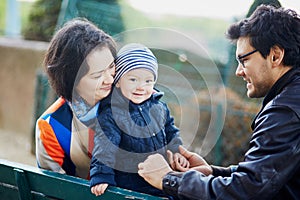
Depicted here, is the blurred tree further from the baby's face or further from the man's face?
the man's face

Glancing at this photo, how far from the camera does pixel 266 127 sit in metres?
1.77

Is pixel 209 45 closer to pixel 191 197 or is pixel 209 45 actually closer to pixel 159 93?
pixel 159 93

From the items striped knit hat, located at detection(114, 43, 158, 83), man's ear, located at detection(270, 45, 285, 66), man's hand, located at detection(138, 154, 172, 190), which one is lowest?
man's hand, located at detection(138, 154, 172, 190)

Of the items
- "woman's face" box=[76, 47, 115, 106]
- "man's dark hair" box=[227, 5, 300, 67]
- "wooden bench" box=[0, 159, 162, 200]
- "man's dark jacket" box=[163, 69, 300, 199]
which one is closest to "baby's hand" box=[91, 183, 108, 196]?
"wooden bench" box=[0, 159, 162, 200]

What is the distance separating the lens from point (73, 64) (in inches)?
90.4

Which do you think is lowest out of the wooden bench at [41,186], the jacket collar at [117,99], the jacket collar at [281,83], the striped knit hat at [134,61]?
the wooden bench at [41,186]

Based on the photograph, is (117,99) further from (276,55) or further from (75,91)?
(276,55)

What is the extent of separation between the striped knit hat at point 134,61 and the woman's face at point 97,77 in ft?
0.11

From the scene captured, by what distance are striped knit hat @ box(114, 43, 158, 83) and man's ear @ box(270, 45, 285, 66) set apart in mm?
484

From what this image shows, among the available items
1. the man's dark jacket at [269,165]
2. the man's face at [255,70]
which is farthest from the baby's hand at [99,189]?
the man's face at [255,70]

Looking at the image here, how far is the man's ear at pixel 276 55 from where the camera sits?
6.25 feet

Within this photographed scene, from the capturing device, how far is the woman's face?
88.5 inches

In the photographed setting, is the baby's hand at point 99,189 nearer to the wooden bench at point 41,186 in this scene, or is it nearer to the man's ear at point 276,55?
the wooden bench at point 41,186

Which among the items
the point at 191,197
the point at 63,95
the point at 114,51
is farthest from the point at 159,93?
the point at 191,197
